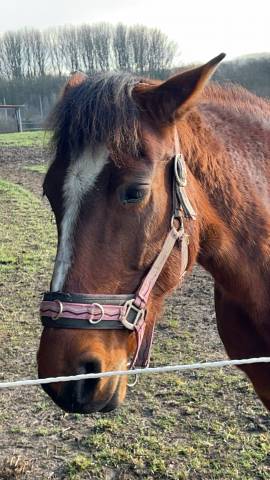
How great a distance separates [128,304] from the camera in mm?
1795

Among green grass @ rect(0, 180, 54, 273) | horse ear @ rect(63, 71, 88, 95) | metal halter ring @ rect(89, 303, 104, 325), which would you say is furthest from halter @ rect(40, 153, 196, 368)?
green grass @ rect(0, 180, 54, 273)

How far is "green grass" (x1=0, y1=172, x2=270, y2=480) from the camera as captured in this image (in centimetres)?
323

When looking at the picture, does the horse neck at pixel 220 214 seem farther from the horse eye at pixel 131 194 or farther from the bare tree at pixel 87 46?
the bare tree at pixel 87 46

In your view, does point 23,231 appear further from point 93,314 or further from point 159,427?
point 93,314

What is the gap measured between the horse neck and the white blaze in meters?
0.45

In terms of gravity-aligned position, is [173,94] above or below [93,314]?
above

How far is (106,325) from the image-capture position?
174cm

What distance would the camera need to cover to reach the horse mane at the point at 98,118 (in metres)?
1.78

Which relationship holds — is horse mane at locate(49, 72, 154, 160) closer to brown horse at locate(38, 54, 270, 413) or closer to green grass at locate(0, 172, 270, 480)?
brown horse at locate(38, 54, 270, 413)

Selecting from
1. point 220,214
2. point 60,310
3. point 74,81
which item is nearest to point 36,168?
point 74,81

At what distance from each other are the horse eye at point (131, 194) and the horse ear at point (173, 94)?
34 cm

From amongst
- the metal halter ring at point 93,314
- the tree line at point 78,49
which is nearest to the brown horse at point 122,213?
the metal halter ring at point 93,314

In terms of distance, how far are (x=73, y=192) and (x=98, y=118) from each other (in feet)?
0.98

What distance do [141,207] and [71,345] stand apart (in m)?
0.57
